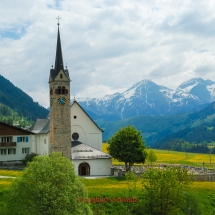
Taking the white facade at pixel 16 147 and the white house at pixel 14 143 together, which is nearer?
the white house at pixel 14 143

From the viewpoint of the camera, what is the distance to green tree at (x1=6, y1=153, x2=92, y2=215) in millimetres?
33094

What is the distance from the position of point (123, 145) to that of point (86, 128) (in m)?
13.3

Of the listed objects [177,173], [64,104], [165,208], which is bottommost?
[165,208]

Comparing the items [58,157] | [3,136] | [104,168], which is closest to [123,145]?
[104,168]

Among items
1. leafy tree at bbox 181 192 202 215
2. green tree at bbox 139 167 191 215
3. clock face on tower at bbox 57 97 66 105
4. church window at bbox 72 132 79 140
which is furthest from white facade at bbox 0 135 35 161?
leafy tree at bbox 181 192 202 215

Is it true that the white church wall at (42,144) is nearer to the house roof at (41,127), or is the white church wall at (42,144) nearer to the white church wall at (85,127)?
the house roof at (41,127)

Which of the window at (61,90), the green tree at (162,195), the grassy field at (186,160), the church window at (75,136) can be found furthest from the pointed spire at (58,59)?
the green tree at (162,195)

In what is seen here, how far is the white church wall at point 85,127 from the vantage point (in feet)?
269

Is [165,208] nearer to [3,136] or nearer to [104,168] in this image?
[104,168]

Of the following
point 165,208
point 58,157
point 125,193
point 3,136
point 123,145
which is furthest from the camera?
point 3,136

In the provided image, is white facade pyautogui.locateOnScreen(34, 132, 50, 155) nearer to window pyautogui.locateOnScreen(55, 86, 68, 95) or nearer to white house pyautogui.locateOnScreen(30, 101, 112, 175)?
white house pyautogui.locateOnScreen(30, 101, 112, 175)

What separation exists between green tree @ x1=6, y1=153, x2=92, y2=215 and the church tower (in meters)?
36.5

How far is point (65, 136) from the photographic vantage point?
7294 cm

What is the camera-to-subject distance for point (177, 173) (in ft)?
156
